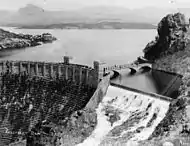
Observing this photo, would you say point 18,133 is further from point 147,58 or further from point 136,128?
point 147,58

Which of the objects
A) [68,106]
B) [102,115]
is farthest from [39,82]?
[102,115]

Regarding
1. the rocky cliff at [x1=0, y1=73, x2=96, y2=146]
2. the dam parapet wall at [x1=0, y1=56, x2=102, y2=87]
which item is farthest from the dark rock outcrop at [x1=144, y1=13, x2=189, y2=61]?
the rocky cliff at [x1=0, y1=73, x2=96, y2=146]

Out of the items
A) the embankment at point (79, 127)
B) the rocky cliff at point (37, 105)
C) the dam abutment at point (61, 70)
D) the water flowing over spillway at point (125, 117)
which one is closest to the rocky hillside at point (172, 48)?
the water flowing over spillway at point (125, 117)

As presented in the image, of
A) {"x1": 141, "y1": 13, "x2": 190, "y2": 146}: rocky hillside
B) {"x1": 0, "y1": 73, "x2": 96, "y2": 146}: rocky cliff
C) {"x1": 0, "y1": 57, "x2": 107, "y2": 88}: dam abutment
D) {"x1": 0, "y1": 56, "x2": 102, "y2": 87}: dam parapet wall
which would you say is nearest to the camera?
{"x1": 0, "y1": 73, "x2": 96, "y2": 146}: rocky cliff

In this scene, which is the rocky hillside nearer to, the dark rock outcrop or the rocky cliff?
the dark rock outcrop

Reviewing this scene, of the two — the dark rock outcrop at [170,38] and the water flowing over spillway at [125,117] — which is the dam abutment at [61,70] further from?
the dark rock outcrop at [170,38]
